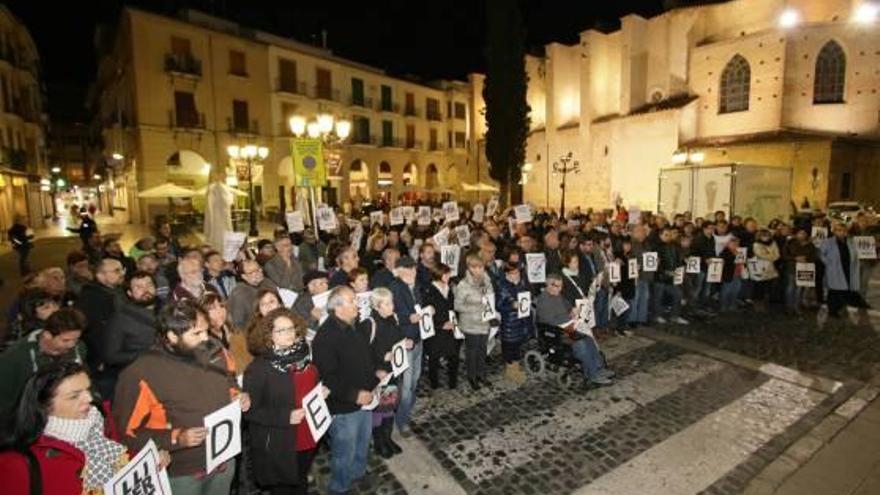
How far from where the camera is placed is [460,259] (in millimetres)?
9445

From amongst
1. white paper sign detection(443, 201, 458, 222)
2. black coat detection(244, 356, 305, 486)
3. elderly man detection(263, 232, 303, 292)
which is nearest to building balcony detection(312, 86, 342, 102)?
white paper sign detection(443, 201, 458, 222)

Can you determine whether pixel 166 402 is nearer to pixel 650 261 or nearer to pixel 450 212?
pixel 650 261

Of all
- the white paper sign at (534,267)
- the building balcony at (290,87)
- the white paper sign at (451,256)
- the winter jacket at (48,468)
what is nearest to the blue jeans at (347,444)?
the winter jacket at (48,468)

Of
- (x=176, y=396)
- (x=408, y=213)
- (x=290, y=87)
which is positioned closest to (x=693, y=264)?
(x=408, y=213)

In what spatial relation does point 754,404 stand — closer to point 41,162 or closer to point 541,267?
point 541,267

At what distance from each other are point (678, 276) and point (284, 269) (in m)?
7.42

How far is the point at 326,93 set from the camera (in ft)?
125

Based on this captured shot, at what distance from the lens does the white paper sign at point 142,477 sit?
8.56ft

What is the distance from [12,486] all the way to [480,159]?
1713 inches

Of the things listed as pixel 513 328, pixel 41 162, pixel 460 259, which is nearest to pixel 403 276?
pixel 513 328

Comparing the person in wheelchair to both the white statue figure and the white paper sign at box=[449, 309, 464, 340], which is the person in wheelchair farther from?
the white statue figure

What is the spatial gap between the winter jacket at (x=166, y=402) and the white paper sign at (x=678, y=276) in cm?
859

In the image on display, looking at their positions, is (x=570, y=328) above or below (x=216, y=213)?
below

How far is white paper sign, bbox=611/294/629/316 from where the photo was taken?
819cm
